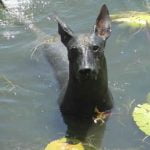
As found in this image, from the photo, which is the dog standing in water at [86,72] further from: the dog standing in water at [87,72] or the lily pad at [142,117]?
the lily pad at [142,117]

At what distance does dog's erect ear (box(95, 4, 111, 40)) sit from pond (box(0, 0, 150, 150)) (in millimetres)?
1152

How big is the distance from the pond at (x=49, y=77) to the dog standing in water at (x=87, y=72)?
30cm

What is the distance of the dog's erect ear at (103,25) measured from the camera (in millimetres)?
8077

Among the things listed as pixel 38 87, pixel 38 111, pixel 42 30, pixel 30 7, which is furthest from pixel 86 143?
pixel 30 7

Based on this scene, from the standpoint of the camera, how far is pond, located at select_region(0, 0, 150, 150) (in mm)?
8039

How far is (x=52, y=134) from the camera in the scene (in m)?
8.09

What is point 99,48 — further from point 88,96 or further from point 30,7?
point 30,7

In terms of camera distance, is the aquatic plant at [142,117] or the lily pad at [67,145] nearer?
the lily pad at [67,145]

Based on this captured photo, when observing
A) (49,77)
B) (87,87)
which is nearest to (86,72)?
(87,87)

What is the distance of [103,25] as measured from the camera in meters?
8.14

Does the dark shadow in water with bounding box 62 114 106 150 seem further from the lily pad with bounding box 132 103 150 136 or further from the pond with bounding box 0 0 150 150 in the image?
the lily pad with bounding box 132 103 150 136

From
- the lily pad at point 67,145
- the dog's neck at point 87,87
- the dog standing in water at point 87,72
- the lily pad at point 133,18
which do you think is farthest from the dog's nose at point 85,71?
the lily pad at point 133,18

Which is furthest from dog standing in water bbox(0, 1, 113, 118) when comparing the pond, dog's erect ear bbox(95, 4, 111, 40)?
the pond

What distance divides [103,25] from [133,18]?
8.87ft
